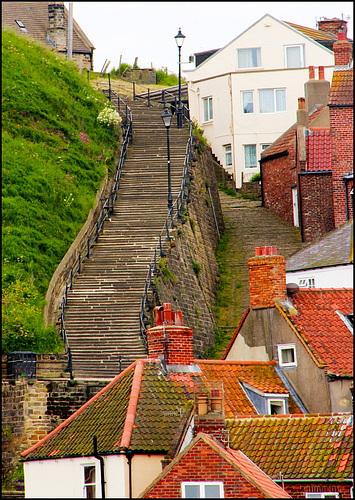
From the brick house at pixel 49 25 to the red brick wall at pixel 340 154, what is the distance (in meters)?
25.1

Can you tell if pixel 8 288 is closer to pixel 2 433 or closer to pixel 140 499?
pixel 2 433

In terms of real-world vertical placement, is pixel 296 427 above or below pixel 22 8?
below

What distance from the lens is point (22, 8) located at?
72812 millimetres

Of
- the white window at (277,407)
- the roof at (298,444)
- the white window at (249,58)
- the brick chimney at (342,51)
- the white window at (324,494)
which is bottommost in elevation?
the white window at (324,494)

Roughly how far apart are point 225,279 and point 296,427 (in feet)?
89.2

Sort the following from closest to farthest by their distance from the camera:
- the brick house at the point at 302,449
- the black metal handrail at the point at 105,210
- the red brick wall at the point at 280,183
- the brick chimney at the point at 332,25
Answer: the brick house at the point at 302,449 → the black metal handrail at the point at 105,210 → the red brick wall at the point at 280,183 → the brick chimney at the point at 332,25

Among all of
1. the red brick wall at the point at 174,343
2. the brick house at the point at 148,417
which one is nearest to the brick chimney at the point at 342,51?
the brick house at the point at 148,417

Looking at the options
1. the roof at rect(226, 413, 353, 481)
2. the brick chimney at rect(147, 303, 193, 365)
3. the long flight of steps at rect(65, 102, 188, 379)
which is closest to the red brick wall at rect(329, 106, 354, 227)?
the long flight of steps at rect(65, 102, 188, 379)

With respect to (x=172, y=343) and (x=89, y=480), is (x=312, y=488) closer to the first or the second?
(x=89, y=480)

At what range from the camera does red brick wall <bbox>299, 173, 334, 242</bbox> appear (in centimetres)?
5006

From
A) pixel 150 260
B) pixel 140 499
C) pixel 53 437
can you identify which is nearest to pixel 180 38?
pixel 150 260

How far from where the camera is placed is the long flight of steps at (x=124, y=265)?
3591cm

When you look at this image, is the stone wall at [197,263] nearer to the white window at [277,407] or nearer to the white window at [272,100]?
the white window at [272,100]

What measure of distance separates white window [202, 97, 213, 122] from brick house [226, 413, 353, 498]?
137 ft
